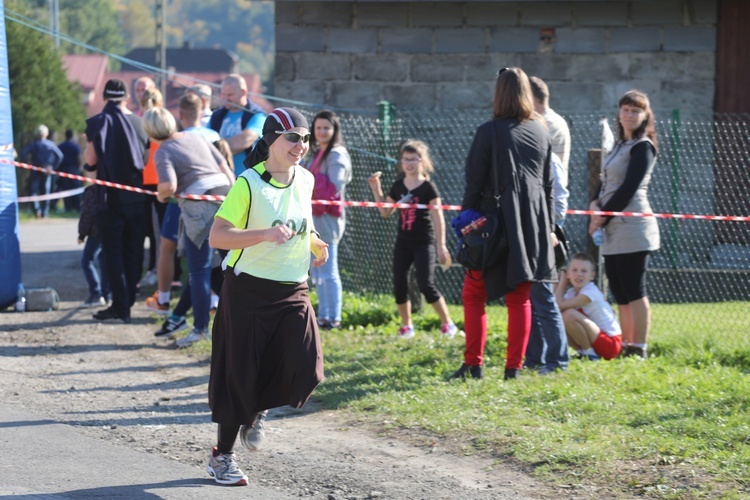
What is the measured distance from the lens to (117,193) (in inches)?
389

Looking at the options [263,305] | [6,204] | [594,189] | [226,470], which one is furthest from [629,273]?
[6,204]

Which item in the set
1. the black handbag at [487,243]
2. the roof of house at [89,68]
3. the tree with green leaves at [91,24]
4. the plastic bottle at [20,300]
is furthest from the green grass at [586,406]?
the tree with green leaves at [91,24]

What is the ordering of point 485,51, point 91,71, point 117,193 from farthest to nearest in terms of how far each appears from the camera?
point 91,71 → point 485,51 → point 117,193

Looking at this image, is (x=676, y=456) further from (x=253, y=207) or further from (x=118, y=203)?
(x=118, y=203)

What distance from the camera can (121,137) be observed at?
394 inches

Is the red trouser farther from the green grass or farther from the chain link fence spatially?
the chain link fence

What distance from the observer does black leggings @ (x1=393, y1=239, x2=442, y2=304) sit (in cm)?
916

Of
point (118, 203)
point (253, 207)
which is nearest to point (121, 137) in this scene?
point (118, 203)

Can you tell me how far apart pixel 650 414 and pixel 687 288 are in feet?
17.8

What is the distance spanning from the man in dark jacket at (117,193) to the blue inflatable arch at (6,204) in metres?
0.72

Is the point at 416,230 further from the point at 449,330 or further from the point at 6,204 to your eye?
the point at 6,204

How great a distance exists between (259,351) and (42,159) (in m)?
20.6

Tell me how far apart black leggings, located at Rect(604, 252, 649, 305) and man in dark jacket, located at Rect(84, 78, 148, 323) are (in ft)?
14.1

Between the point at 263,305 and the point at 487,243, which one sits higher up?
the point at 487,243
